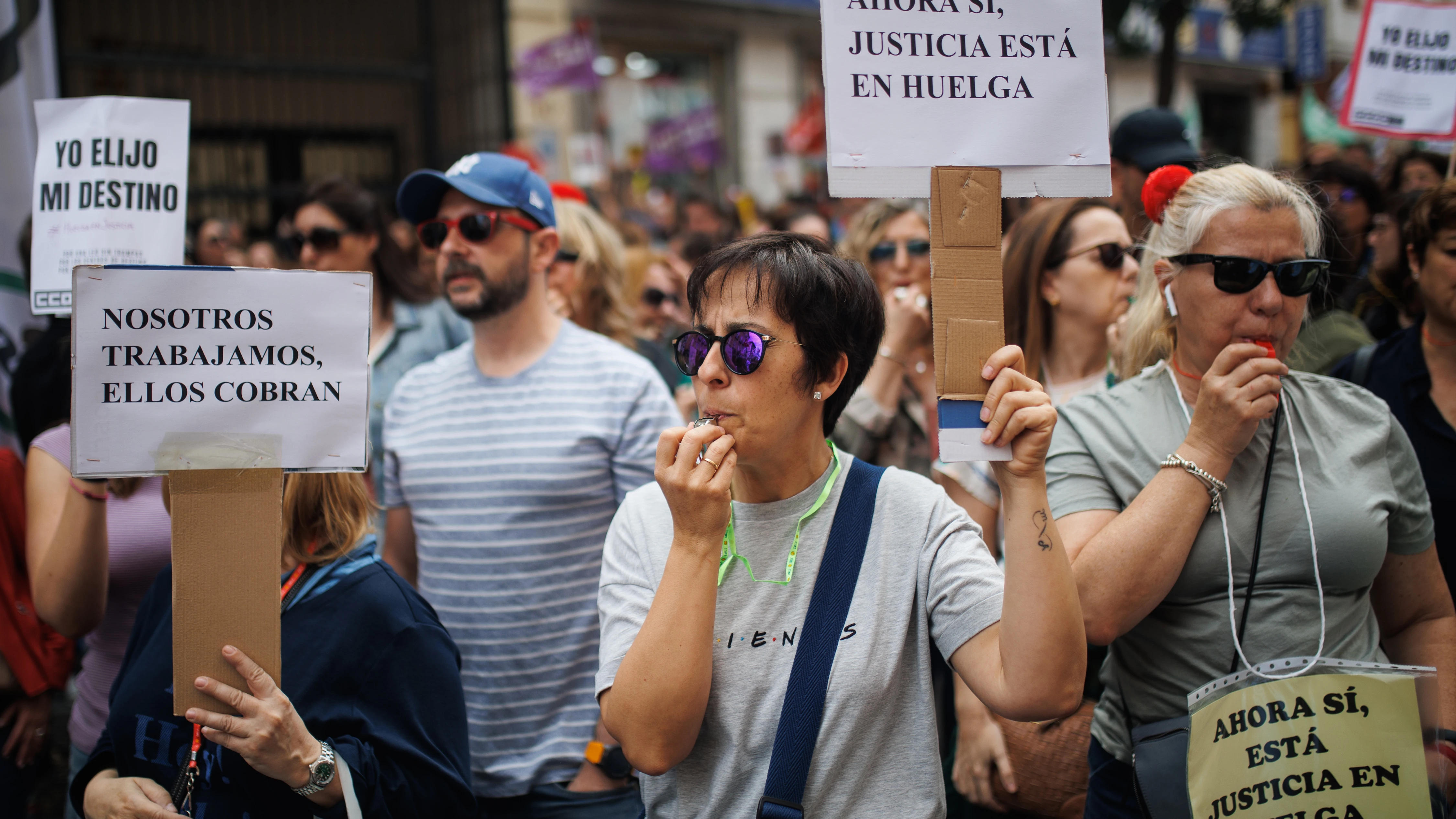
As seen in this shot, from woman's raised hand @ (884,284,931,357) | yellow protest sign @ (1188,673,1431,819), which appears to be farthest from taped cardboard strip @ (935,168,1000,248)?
woman's raised hand @ (884,284,931,357)

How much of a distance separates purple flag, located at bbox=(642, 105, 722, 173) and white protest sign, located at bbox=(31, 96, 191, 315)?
Result: 9.20 m

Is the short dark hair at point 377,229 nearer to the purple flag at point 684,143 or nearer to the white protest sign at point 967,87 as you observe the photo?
the white protest sign at point 967,87

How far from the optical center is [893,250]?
13.3ft

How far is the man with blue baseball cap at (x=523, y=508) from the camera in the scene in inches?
110

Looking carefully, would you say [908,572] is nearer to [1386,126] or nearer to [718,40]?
[1386,126]

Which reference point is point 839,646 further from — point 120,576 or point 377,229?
point 377,229

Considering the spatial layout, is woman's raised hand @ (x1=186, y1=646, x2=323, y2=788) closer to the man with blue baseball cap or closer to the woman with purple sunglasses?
the woman with purple sunglasses

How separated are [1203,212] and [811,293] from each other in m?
0.90

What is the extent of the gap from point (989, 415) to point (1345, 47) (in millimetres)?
24215

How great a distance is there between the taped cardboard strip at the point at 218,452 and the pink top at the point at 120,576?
3.67 feet

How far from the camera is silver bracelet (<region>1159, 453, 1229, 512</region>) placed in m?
2.01

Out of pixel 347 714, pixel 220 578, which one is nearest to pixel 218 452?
pixel 220 578

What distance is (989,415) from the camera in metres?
1.66

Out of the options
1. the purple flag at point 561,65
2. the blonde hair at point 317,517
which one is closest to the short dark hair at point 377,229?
the blonde hair at point 317,517
